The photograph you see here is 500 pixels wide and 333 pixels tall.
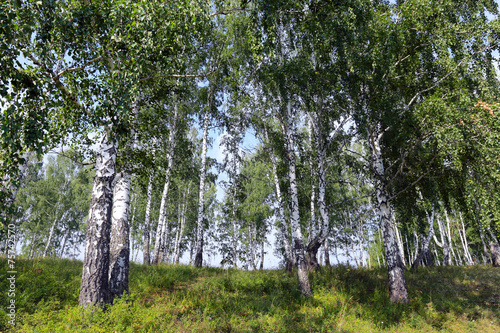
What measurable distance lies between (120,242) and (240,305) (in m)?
4.04

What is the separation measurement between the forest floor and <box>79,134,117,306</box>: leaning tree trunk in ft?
1.25

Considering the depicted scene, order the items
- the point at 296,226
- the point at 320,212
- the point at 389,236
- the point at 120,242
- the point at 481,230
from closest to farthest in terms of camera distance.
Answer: the point at 120,242 < the point at 296,226 < the point at 389,236 < the point at 320,212 < the point at 481,230

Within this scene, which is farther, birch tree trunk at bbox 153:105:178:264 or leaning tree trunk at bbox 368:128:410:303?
birch tree trunk at bbox 153:105:178:264

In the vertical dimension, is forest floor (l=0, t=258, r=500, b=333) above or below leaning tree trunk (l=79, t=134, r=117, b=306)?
below

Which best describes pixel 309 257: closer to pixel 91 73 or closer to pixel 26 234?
pixel 91 73

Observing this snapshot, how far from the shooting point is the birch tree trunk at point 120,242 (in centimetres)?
606

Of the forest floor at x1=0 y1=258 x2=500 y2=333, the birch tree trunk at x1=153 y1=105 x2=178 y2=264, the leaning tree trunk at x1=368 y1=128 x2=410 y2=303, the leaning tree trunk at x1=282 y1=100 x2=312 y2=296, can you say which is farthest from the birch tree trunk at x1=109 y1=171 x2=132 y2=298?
the leaning tree trunk at x1=368 y1=128 x2=410 y2=303

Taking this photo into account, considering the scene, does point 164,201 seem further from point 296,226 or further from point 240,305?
point 240,305

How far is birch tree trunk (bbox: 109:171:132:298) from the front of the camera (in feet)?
19.9

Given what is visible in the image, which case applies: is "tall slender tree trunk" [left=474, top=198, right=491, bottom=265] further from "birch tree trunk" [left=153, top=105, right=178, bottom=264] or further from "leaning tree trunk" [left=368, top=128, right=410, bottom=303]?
"birch tree trunk" [left=153, top=105, right=178, bottom=264]

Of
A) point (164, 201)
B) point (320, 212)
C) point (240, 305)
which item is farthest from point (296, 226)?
point (164, 201)

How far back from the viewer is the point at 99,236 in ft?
17.2

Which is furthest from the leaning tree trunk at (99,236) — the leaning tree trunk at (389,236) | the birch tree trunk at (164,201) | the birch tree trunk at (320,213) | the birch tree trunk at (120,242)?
the leaning tree trunk at (389,236)

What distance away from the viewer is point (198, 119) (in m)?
17.5
